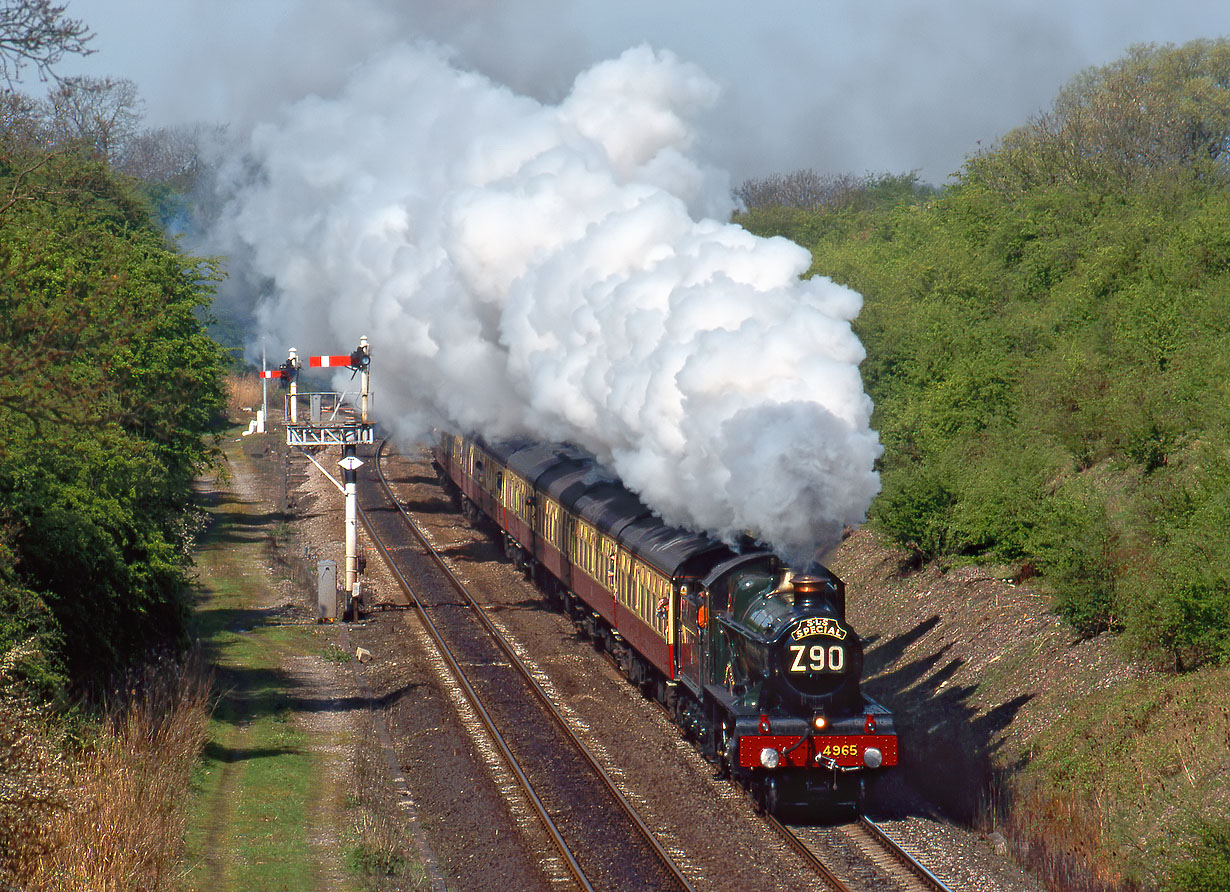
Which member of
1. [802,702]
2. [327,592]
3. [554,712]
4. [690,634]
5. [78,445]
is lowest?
[554,712]

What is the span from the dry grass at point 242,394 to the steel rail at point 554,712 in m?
25.7

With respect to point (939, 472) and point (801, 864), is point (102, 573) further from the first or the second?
point (939, 472)

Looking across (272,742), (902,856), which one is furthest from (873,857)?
(272,742)

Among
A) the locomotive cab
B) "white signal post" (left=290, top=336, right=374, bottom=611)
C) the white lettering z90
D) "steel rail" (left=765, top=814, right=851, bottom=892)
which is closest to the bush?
"steel rail" (left=765, top=814, right=851, bottom=892)

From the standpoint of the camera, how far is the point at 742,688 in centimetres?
1451

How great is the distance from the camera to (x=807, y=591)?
1359 cm

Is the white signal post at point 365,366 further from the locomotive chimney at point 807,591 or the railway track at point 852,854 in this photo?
the locomotive chimney at point 807,591

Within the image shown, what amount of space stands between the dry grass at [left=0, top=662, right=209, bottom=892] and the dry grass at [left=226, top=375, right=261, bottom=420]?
4678cm

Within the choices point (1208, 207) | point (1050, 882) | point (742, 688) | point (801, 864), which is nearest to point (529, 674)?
point (742, 688)

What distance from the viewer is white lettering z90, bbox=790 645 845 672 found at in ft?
44.7

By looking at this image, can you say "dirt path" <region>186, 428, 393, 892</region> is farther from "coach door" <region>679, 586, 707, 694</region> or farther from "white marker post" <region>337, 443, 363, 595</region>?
"coach door" <region>679, 586, 707, 694</region>

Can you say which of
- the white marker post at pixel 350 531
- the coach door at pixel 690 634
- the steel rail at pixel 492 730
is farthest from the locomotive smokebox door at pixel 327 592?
the coach door at pixel 690 634

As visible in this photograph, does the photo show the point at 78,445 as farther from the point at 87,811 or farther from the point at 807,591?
the point at 807,591

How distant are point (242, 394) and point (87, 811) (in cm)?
5350
